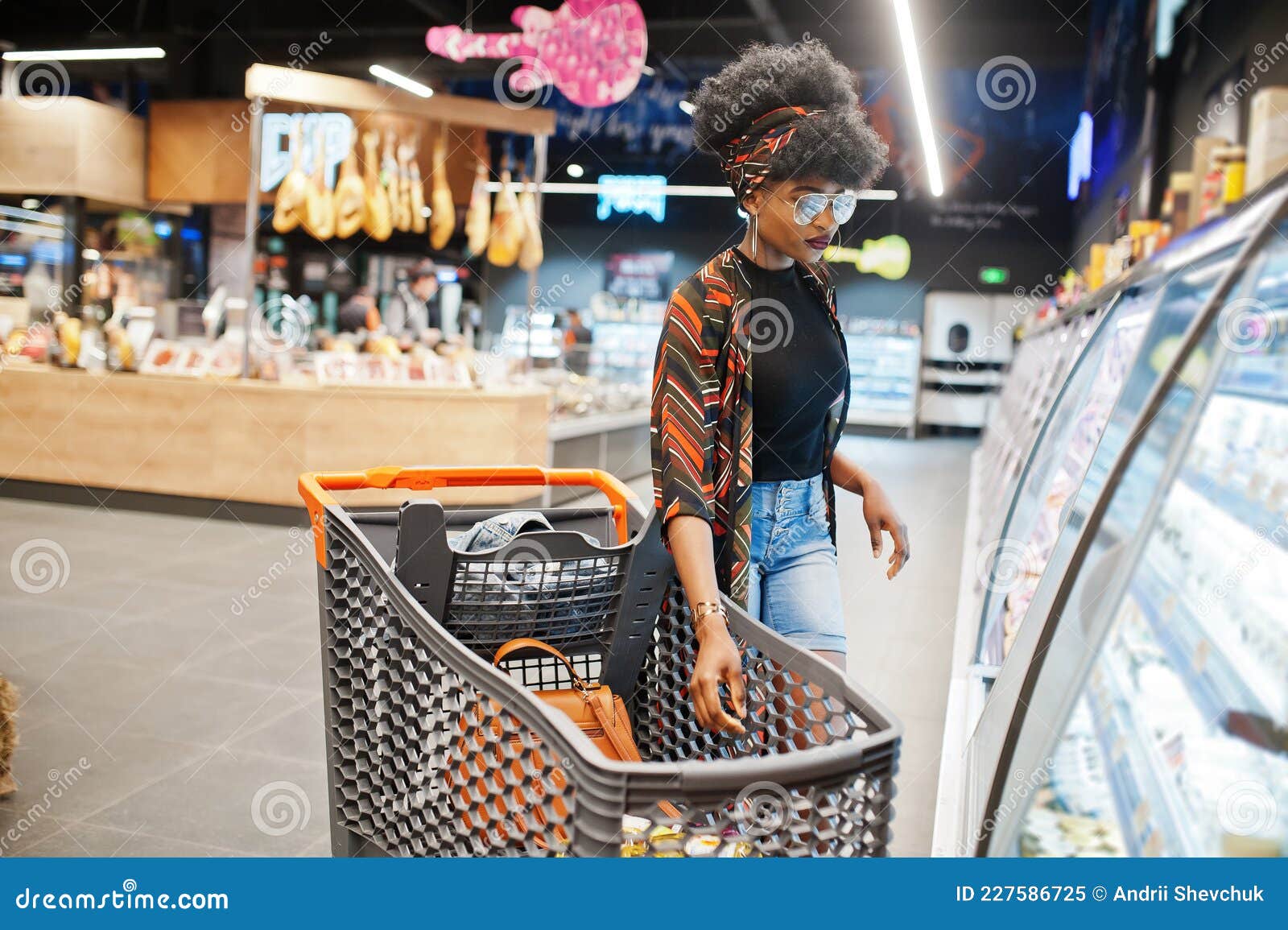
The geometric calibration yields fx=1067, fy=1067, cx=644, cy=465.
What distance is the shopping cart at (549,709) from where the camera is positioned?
1008 mm

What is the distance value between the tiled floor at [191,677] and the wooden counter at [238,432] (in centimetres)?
39

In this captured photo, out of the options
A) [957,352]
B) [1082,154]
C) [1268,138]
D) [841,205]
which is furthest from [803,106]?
[957,352]

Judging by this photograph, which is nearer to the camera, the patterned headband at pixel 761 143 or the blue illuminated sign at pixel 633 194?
the patterned headband at pixel 761 143

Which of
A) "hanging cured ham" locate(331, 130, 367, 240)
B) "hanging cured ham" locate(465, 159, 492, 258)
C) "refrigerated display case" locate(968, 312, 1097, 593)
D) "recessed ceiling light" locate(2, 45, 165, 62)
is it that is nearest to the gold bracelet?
"refrigerated display case" locate(968, 312, 1097, 593)

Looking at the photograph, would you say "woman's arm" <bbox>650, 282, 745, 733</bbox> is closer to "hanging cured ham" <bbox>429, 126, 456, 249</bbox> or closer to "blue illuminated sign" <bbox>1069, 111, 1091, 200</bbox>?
"hanging cured ham" <bbox>429, 126, 456, 249</bbox>

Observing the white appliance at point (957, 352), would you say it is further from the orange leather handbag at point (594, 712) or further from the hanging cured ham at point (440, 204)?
the orange leather handbag at point (594, 712)

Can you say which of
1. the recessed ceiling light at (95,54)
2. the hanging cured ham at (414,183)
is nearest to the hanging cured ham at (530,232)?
the hanging cured ham at (414,183)

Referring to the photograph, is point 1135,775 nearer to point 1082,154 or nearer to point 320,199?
point 320,199

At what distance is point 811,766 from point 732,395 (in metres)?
0.73

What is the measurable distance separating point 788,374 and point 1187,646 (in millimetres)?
683

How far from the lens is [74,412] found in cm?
706

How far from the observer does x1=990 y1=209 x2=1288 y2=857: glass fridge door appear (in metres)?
1.22

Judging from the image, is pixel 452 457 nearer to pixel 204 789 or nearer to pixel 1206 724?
pixel 204 789

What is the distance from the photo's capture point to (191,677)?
11.8ft
